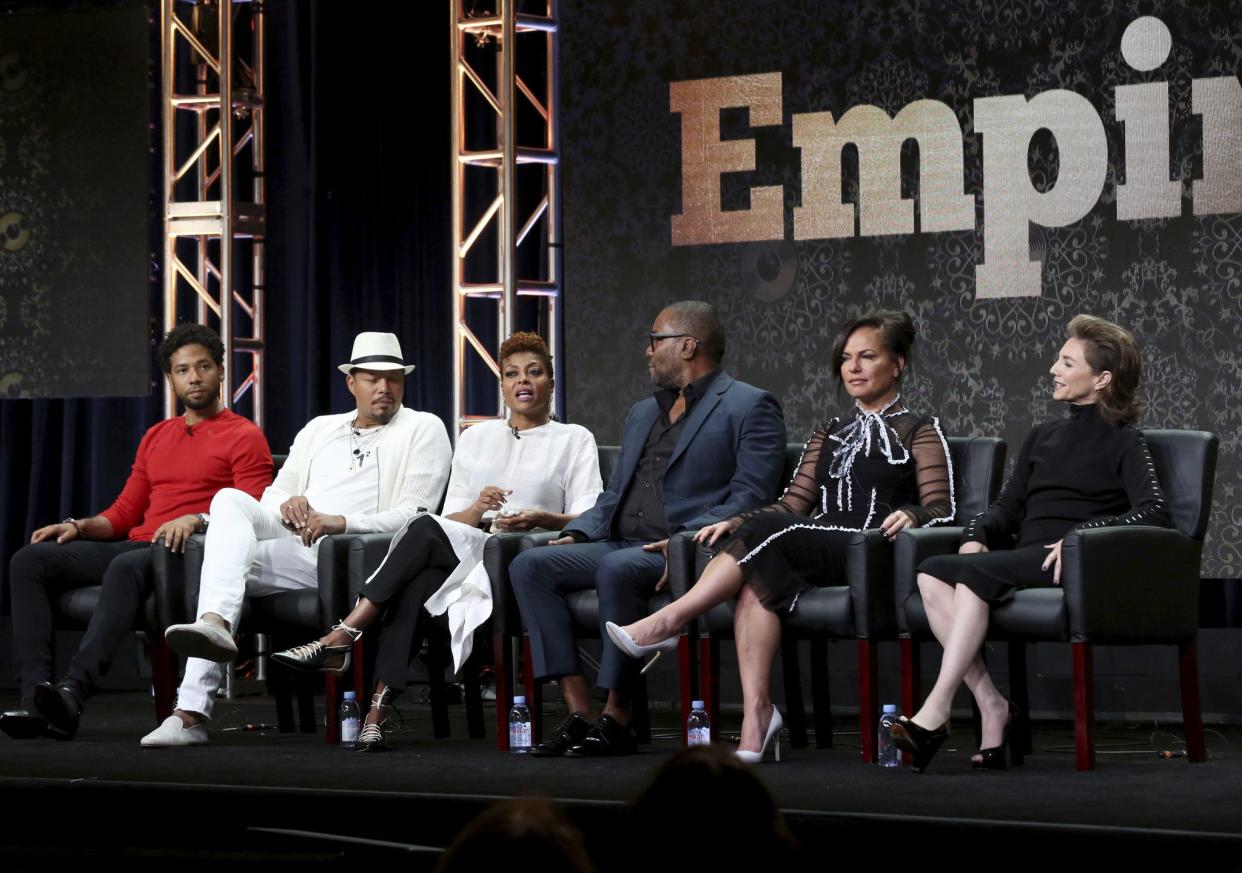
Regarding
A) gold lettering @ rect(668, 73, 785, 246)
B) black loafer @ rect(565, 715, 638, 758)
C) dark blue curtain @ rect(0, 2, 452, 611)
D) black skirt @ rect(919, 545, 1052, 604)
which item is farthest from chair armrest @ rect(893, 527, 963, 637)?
dark blue curtain @ rect(0, 2, 452, 611)

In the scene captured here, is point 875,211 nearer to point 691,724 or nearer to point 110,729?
point 691,724

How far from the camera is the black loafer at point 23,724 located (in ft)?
16.0

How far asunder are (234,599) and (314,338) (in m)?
2.27

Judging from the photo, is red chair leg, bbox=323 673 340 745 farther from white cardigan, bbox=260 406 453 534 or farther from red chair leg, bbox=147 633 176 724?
red chair leg, bbox=147 633 176 724

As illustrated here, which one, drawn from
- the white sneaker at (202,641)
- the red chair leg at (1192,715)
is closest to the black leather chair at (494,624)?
the white sneaker at (202,641)

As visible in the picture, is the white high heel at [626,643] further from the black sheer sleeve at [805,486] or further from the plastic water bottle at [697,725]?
the black sheer sleeve at [805,486]

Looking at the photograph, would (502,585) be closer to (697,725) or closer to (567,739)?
(567,739)

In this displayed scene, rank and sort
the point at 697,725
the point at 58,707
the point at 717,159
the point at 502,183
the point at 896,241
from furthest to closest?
the point at 502,183 → the point at 717,159 → the point at 896,241 → the point at 58,707 → the point at 697,725

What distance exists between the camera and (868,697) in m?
4.32

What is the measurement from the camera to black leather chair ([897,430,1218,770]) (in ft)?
13.2

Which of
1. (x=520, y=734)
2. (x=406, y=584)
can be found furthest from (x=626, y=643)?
(x=406, y=584)

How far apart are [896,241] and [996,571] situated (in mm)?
1953

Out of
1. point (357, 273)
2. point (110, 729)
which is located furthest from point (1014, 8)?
point (110, 729)

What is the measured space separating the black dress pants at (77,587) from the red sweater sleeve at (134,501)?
0.07m
